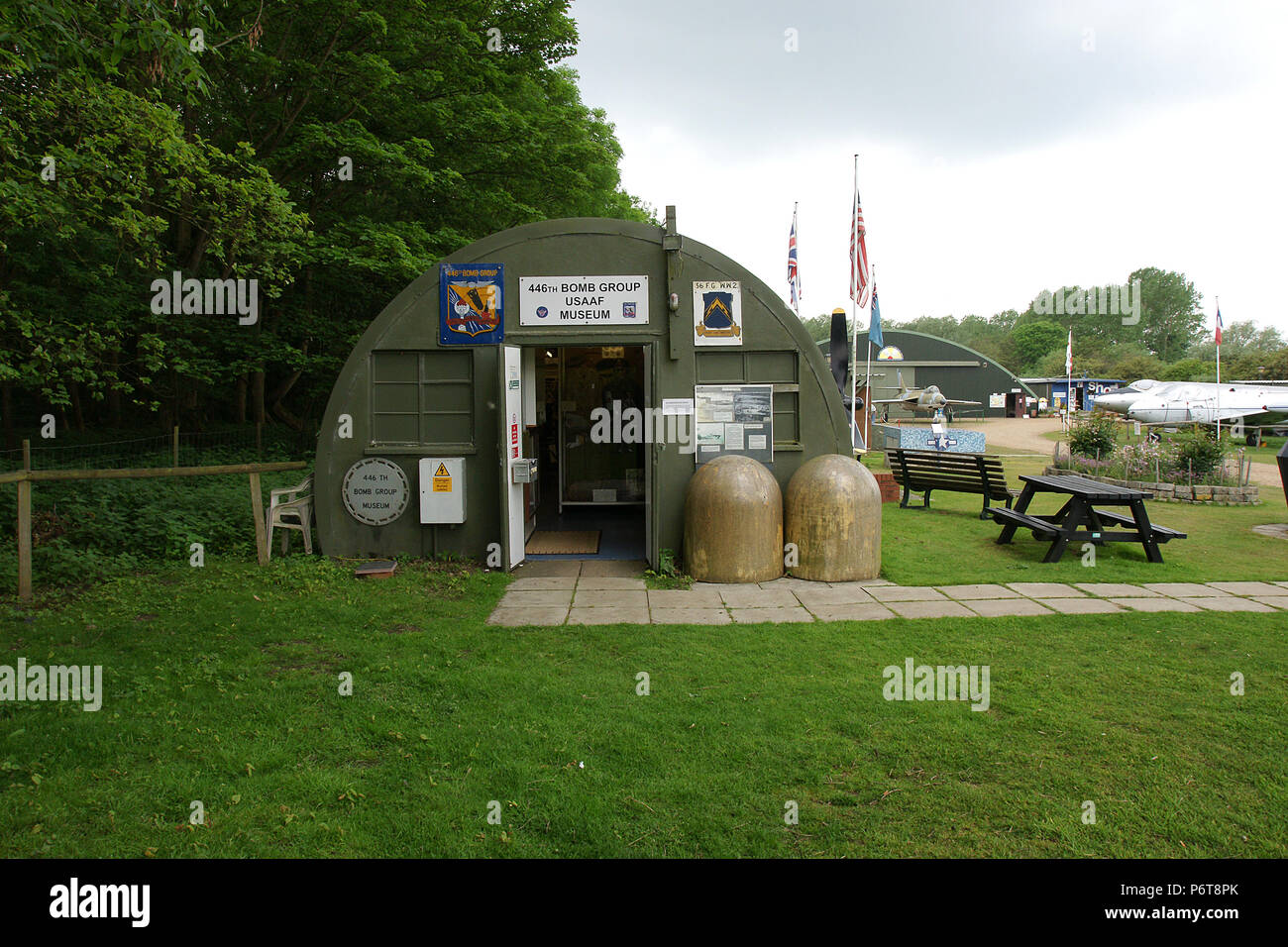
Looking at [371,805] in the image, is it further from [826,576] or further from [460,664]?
[826,576]

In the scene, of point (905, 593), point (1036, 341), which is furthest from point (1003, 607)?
point (1036, 341)

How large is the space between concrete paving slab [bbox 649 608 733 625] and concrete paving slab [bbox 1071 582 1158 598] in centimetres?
340

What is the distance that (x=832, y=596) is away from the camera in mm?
7602

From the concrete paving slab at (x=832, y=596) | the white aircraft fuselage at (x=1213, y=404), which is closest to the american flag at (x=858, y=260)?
the concrete paving slab at (x=832, y=596)

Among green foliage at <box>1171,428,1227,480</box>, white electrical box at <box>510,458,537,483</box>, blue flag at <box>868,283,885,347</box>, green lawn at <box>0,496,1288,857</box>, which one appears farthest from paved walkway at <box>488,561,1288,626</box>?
blue flag at <box>868,283,885,347</box>

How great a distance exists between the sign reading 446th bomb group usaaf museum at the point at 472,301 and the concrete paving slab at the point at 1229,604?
8.06m

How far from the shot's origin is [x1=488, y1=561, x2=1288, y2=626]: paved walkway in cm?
692

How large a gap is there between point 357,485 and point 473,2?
1261cm

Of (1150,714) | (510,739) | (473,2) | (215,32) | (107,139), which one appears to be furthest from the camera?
(473,2)

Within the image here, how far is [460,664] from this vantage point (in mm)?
5531

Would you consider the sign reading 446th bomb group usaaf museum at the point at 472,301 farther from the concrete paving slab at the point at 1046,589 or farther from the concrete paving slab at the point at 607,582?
the concrete paving slab at the point at 1046,589

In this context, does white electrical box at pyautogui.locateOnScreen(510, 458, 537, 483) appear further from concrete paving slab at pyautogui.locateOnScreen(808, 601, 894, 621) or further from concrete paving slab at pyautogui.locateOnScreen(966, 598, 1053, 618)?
concrete paving slab at pyautogui.locateOnScreen(966, 598, 1053, 618)

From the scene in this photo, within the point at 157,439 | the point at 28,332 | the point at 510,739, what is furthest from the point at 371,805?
the point at 157,439

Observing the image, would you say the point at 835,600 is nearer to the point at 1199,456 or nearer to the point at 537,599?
the point at 537,599
